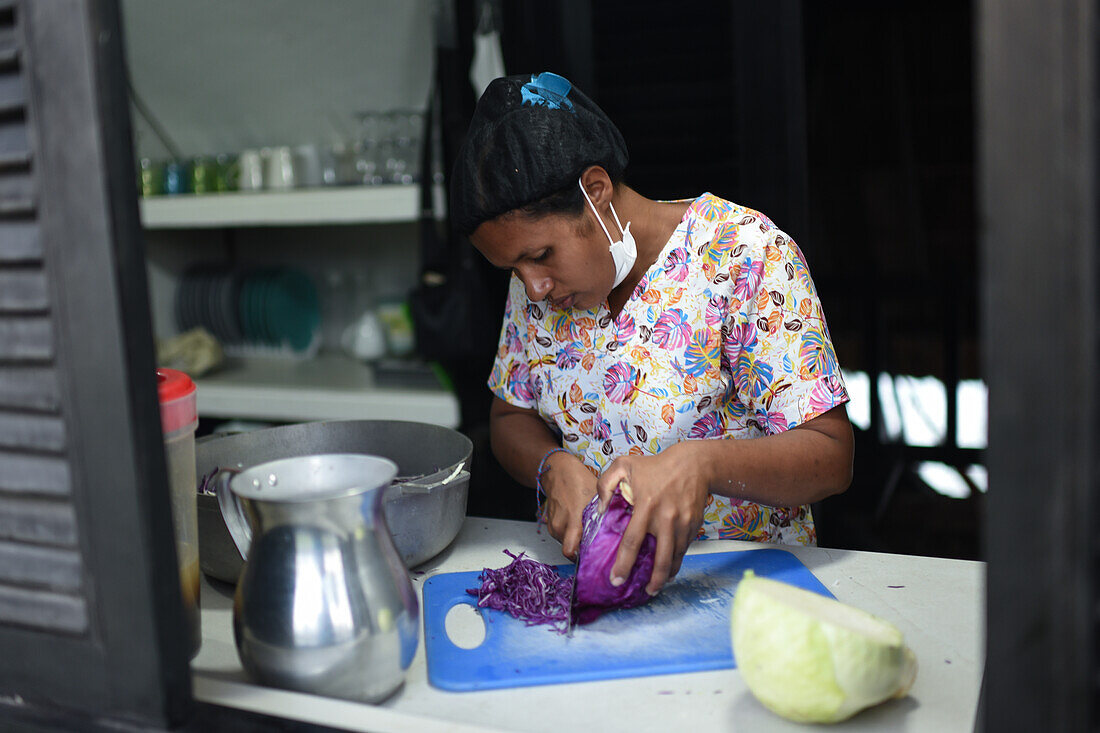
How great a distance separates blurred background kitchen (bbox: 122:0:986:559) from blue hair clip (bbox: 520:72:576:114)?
3.68 feet

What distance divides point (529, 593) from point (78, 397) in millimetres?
584

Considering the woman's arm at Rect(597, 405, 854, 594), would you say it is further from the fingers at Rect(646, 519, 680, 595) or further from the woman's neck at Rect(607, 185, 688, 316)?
the woman's neck at Rect(607, 185, 688, 316)

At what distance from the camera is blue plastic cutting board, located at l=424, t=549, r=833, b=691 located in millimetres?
957

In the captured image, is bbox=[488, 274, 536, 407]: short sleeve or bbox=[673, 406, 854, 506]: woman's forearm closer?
bbox=[673, 406, 854, 506]: woman's forearm

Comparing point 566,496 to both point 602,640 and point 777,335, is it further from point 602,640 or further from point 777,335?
point 777,335

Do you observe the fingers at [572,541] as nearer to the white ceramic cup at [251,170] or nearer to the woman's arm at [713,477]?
the woman's arm at [713,477]

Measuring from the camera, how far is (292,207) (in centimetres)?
292

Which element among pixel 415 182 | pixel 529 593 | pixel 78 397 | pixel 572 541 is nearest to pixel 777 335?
pixel 572 541

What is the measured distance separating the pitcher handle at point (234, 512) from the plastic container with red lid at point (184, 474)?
0.04m

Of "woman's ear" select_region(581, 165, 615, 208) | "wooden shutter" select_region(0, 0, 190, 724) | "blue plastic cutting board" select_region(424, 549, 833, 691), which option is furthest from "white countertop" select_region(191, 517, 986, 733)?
"woman's ear" select_region(581, 165, 615, 208)

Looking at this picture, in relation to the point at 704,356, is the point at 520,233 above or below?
above

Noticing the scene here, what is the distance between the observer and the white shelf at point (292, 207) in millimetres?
2781

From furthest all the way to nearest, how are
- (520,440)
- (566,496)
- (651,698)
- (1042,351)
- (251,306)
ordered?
(251,306)
(520,440)
(566,496)
(651,698)
(1042,351)

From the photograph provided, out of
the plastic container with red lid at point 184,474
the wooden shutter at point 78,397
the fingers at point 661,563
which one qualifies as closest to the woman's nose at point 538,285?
the fingers at point 661,563
